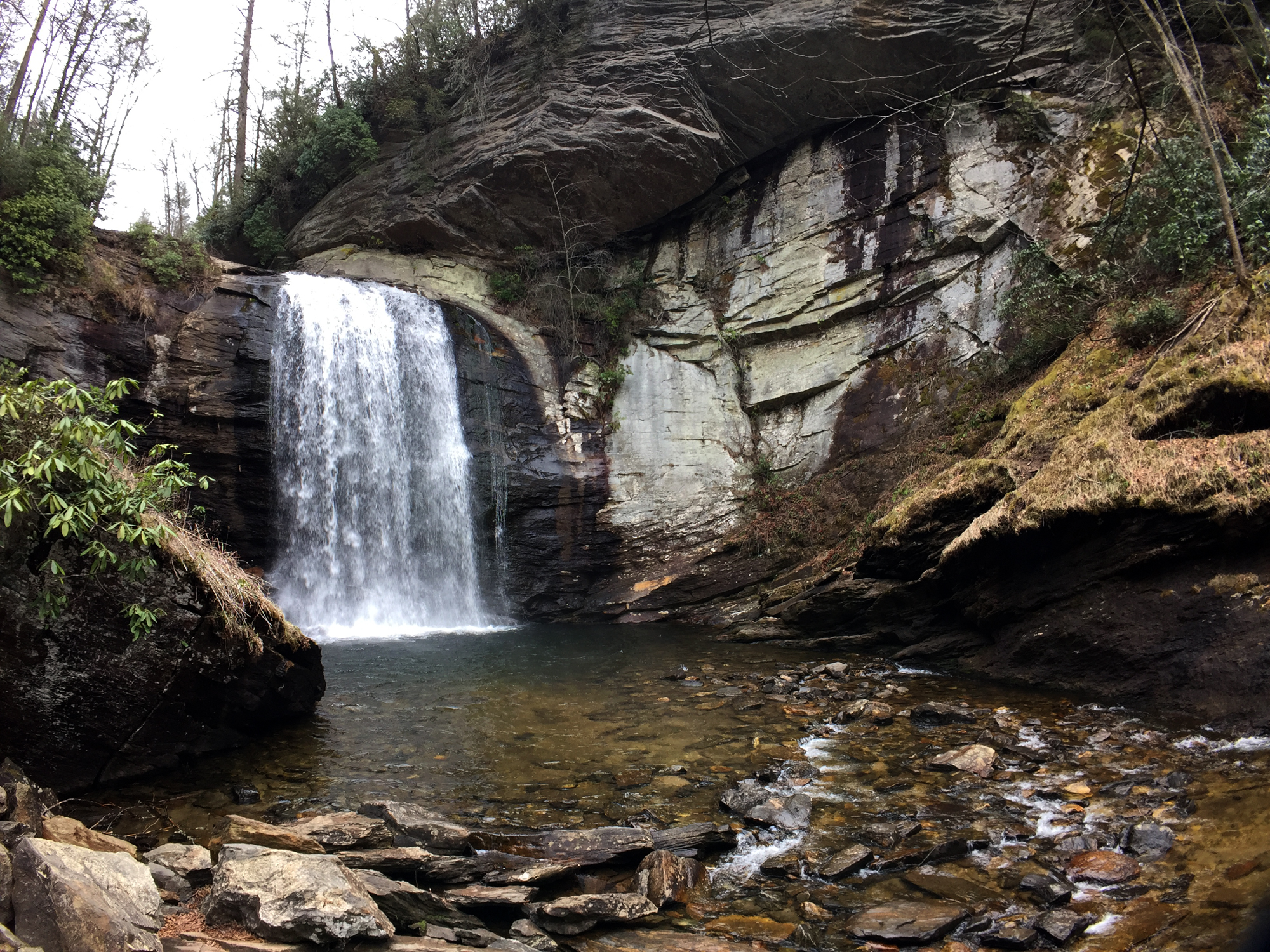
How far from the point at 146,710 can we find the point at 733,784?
13.7 ft

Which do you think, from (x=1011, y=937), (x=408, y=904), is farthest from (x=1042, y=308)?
(x=408, y=904)

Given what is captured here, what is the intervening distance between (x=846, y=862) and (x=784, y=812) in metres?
0.71

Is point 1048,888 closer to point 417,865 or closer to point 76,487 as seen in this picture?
point 417,865

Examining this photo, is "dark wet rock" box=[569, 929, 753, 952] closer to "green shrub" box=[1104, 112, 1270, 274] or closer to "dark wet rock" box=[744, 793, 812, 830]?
"dark wet rock" box=[744, 793, 812, 830]

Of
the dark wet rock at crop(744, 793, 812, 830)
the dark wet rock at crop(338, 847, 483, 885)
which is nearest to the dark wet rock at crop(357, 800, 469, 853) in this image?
the dark wet rock at crop(338, 847, 483, 885)

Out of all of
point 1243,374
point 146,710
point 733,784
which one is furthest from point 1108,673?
point 146,710

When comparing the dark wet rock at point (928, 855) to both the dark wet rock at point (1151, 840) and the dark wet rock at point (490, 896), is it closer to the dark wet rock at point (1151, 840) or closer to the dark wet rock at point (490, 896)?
the dark wet rock at point (1151, 840)

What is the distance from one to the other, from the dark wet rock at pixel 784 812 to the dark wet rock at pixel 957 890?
80 cm

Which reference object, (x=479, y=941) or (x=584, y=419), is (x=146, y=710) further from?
(x=584, y=419)

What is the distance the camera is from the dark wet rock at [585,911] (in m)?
3.15

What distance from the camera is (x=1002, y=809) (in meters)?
4.08

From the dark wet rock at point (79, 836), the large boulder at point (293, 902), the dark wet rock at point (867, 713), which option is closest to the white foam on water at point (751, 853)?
the large boulder at point (293, 902)

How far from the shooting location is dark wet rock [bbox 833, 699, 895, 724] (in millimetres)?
6055

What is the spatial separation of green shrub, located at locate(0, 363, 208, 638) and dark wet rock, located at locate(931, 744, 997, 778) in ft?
18.2
